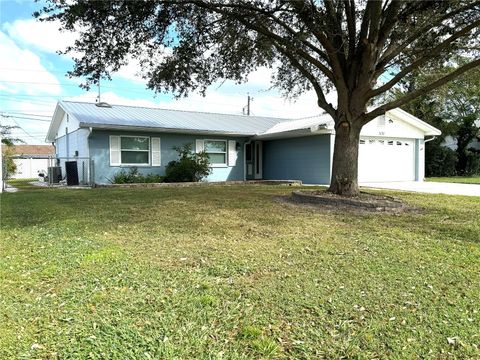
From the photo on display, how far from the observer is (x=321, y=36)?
8.69m

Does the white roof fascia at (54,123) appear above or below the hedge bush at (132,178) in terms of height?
above

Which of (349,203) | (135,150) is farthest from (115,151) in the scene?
(349,203)

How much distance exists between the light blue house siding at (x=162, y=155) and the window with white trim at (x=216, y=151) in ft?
0.64

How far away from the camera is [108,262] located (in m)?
4.03

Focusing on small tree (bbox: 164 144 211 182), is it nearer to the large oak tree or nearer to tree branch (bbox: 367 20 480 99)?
the large oak tree

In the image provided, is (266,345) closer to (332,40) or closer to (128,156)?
(332,40)

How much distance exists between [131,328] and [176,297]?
1.81 ft

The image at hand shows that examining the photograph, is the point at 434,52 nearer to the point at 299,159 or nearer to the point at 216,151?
the point at 299,159

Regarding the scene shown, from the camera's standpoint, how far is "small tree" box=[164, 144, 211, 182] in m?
16.0

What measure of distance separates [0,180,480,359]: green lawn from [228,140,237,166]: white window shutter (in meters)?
12.5

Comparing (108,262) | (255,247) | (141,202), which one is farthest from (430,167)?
(108,262)

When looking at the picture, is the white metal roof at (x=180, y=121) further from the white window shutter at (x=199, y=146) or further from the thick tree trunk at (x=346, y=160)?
the thick tree trunk at (x=346, y=160)

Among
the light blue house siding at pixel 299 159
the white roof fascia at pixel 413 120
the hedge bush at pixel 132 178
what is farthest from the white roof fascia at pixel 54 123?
the white roof fascia at pixel 413 120

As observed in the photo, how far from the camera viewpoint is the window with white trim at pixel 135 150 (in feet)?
51.9
